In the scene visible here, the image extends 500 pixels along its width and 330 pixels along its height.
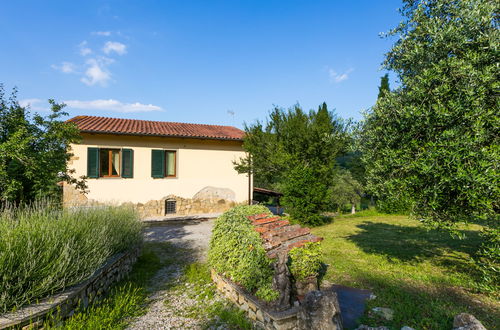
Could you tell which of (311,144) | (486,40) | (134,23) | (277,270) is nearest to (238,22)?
(134,23)

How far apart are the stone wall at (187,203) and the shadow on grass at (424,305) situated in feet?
32.4

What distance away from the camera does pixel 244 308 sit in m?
3.93

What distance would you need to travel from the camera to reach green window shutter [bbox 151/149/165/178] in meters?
12.3

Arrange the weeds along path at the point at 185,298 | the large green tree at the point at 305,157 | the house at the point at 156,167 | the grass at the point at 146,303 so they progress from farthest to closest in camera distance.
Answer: the house at the point at 156,167 → the large green tree at the point at 305,157 → the weeds along path at the point at 185,298 → the grass at the point at 146,303

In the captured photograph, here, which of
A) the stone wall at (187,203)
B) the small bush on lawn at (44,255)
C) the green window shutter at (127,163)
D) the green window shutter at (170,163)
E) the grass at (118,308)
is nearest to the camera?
the small bush on lawn at (44,255)

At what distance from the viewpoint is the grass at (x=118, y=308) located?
3342mm

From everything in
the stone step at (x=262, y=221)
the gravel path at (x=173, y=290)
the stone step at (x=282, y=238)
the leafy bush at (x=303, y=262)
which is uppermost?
the stone step at (x=262, y=221)

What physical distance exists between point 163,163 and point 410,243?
11.2 meters

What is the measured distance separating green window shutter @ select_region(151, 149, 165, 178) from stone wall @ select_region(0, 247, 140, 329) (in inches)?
282

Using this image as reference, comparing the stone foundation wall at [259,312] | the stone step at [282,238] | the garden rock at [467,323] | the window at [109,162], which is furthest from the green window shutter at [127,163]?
the garden rock at [467,323]

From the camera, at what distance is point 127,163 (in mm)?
11852

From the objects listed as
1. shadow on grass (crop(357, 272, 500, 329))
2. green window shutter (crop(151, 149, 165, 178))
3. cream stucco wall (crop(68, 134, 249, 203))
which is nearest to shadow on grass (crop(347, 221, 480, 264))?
shadow on grass (crop(357, 272, 500, 329))

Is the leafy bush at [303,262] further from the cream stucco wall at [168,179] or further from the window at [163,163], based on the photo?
the window at [163,163]

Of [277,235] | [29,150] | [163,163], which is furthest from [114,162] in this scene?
[277,235]
